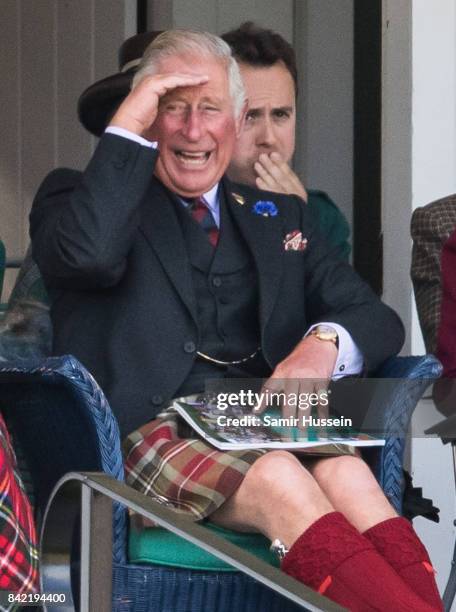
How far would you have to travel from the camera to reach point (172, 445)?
2.83 metres

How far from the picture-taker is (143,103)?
9.84ft

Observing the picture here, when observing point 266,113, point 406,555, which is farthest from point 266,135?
point 406,555

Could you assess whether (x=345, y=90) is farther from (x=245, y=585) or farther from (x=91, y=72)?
(x=245, y=585)

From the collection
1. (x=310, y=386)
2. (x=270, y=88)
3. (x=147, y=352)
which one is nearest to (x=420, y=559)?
(x=310, y=386)

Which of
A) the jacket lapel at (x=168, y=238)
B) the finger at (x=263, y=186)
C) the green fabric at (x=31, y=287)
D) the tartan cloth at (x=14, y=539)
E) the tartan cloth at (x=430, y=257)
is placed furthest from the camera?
the finger at (x=263, y=186)

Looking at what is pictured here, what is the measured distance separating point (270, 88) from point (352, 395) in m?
1.11

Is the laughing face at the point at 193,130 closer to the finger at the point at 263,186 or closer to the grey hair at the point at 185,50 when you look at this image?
the grey hair at the point at 185,50

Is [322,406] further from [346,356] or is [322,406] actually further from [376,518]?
[376,518]

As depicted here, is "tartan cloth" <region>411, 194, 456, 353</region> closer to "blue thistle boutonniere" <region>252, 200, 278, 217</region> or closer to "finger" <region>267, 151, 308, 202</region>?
"finger" <region>267, 151, 308, 202</region>

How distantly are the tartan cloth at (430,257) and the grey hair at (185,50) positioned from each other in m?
0.63

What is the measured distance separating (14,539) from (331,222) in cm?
167

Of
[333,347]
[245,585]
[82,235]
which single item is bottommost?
[245,585]

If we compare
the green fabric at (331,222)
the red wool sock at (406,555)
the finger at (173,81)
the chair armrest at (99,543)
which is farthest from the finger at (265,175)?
the chair armrest at (99,543)

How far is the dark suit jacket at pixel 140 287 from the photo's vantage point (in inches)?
114
